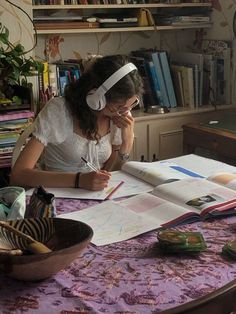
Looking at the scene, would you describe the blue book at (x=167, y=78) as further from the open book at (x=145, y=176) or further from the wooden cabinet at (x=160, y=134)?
the open book at (x=145, y=176)

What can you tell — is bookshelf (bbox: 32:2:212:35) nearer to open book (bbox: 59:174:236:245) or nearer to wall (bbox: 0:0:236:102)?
wall (bbox: 0:0:236:102)

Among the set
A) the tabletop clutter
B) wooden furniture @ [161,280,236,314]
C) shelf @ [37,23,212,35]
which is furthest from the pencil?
shelf @ [37,23,212,35]

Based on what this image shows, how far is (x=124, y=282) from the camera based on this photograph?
1.14 meters

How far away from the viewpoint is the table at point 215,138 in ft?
8.95

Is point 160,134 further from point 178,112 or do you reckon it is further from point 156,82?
point 156,82

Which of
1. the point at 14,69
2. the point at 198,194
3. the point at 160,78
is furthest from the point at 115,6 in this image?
the point at 198,194

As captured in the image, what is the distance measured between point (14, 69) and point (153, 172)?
104 cm

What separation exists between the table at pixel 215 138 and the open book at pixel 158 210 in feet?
3.38

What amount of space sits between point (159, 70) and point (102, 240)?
2117 millimetres

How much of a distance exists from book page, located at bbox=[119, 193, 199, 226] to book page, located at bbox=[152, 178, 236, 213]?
0.03 metres

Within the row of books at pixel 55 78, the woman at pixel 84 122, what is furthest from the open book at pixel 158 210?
the row of books at pixel 55 78

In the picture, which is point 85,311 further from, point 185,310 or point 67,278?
point 185,310

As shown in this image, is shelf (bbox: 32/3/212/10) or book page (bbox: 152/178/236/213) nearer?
book page (bbox: 152/178/236/213)

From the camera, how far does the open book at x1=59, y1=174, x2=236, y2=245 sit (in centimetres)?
143
